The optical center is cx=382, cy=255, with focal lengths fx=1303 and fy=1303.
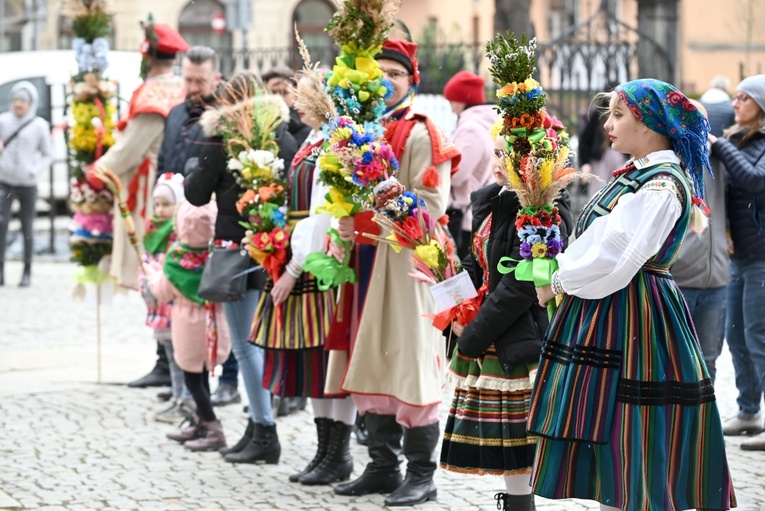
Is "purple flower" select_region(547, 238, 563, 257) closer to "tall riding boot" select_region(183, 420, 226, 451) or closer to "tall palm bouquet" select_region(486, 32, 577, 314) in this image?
"tall palm bouquet" select_region(486, 32, 577, 314)

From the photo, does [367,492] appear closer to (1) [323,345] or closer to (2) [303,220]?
(1) [323,345]

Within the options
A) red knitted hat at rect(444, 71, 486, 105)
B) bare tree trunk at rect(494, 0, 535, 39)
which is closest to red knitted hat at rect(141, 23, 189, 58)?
red knitted hat at rect(444, 71, 486, 105)

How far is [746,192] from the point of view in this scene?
6824 mm

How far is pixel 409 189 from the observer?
5812mm

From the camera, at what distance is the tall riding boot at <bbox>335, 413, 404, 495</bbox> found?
19.7 feet

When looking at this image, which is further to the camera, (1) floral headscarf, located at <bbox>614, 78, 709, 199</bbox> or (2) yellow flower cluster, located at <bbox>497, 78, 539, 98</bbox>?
(2) yellow flower cluster, located at <bbox>497, 78, 539, 98</bbox>

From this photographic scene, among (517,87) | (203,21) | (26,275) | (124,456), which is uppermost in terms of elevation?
(203,21)

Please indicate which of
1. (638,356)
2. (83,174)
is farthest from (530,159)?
(83,174)

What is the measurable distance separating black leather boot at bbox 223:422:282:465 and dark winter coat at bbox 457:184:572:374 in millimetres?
2016

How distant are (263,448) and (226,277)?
0.90 meters

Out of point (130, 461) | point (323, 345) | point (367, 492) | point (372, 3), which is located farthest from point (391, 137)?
point (130, 461)

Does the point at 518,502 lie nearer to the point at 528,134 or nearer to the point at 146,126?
the point at 528,134

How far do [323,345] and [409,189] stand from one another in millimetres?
932

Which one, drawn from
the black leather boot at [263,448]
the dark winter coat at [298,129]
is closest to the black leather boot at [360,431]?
the black leather boot at [263,448]
